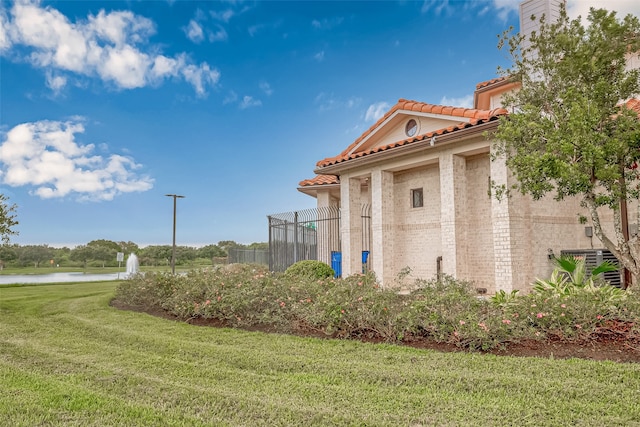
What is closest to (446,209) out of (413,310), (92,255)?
(413,310)

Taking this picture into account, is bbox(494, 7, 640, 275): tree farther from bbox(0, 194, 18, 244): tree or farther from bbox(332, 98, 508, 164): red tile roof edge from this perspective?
bbox(0, 194, 18, 244): tree

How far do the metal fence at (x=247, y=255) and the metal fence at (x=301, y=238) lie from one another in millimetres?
10491

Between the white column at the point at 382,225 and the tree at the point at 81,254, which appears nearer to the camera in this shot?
the white column at the point at 382,225

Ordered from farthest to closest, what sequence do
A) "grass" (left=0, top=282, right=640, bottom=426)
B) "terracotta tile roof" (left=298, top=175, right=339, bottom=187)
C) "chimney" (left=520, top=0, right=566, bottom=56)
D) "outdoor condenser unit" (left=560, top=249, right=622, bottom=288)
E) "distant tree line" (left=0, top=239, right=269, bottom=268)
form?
"distant tree line" (left=0, top=239, right=269, bottom=268)
"terracotta tile roof" (left=298, top=175, right=339, bottom=187)
"chimney" (left=520, top=0, right=566, bottom=56)
"outdoor condenser unit" (left=560, top=249, right=622, bottom=288)
"grass" (left=0, top=282, right=640, bottom=426)

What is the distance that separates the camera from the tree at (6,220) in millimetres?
14720

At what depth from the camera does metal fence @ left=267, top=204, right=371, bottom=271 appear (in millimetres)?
15289

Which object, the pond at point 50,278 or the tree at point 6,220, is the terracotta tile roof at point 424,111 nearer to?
the tree at point 6,220

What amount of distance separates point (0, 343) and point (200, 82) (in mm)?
11042

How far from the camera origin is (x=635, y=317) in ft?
17.5

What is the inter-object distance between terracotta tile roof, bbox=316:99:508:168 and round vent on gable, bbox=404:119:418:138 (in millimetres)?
576

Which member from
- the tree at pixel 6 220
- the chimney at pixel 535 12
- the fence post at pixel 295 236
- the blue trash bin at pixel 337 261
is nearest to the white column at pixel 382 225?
the blue trash bin at pixel 337 261

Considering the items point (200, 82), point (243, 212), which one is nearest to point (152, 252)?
point (243, 212)

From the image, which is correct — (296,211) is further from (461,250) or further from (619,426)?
(619,426)

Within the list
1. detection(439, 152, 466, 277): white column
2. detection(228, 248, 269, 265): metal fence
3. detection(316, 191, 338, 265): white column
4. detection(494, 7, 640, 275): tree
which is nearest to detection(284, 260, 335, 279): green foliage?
detection(439, 152, 466, 277): white column
